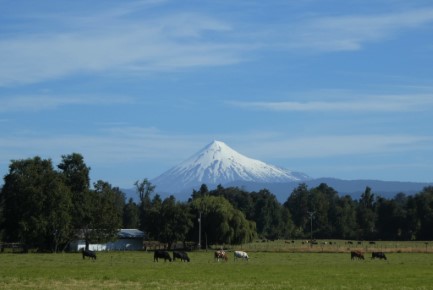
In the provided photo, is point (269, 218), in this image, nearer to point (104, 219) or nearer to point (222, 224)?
point (222, 224)

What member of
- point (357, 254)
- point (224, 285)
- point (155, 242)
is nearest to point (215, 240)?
point (155, 242)

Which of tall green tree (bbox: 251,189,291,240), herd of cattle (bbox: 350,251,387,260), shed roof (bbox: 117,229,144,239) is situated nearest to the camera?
herd of cattle (bbox: 350,251,387,260)

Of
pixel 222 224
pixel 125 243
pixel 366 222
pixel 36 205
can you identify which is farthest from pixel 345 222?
pixel 36 205

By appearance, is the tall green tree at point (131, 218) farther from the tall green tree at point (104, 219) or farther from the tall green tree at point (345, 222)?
the tall green tree at point (104, 219)

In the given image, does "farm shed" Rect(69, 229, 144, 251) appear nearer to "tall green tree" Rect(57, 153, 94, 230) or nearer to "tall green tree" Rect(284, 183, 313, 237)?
"tall green tree" Rect(57, 153, 94, 230)

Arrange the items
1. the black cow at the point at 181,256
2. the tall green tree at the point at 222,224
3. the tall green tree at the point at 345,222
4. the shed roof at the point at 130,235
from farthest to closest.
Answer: the tall green tree at the point at 345,222, the shed roof at the point at 130,235, the tall green tree at the point at 222,224, the black cow at the point at 181,256

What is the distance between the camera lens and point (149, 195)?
169 meters

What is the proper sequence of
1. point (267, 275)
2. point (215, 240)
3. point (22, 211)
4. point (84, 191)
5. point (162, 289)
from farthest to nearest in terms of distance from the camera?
point (215, 240)
point (84, 191)
point (22, 211)
point (267, 275)
point (162, 289)

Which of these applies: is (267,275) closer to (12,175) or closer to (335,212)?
(12,175)

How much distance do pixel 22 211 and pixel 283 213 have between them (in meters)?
90.5

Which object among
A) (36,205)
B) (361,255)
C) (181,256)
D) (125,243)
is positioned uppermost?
(36,205)

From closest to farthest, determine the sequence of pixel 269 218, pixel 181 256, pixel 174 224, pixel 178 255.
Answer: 1. pixel 181 256
2. pixel 178 255
3. pixel 174 224
4. pixel 269 218

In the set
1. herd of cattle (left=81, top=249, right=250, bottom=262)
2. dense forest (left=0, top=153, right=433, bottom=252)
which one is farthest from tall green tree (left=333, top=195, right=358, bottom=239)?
herd of cattle (left=81, top=249, right=250, bottom=262)

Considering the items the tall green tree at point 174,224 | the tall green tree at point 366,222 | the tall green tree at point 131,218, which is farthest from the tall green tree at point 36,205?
the tall green tree at point 366,222
